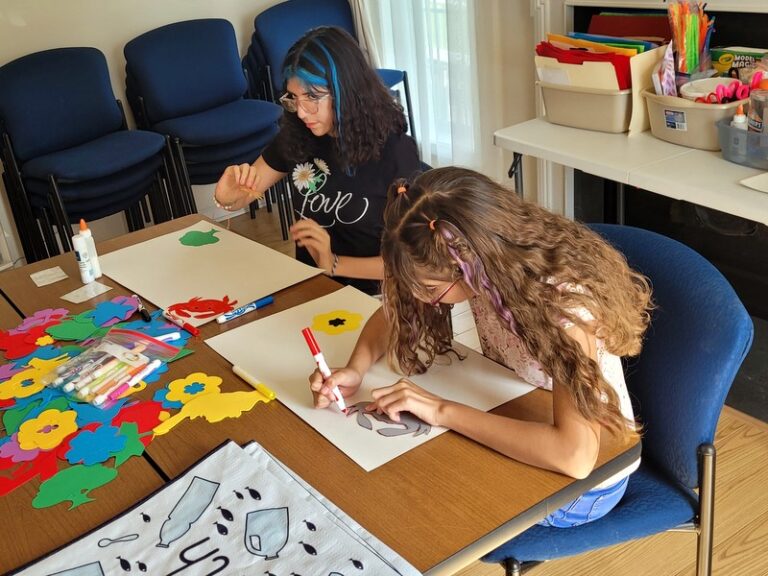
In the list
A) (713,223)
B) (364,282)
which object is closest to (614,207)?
(713,223)

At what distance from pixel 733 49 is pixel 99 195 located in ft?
7.72

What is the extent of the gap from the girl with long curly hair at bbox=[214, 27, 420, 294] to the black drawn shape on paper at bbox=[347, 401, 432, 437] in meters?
0.58

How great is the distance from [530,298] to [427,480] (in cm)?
28

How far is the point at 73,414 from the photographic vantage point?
1.28 m

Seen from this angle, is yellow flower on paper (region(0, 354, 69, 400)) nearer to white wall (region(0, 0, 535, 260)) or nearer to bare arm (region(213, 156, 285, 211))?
bare arm (region(213, 156, 285, 211))

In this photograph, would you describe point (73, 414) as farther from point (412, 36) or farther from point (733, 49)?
point (412, 36)

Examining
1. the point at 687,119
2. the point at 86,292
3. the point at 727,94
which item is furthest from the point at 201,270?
the point at 727,94

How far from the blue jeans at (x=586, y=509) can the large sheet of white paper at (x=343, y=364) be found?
189 millimetres

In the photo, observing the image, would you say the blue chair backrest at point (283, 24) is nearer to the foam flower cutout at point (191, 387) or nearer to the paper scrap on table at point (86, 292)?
the paper scrap on table at point (86, 292)

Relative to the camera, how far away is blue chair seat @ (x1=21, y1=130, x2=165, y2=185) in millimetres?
3148

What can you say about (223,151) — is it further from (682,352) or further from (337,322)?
(682,352)

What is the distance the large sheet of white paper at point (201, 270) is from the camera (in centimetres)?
163

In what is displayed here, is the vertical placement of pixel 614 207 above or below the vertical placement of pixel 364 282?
below

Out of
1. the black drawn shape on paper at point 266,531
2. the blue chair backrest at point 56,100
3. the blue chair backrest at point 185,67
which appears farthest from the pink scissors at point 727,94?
the blue chair backrest at point 56,100
